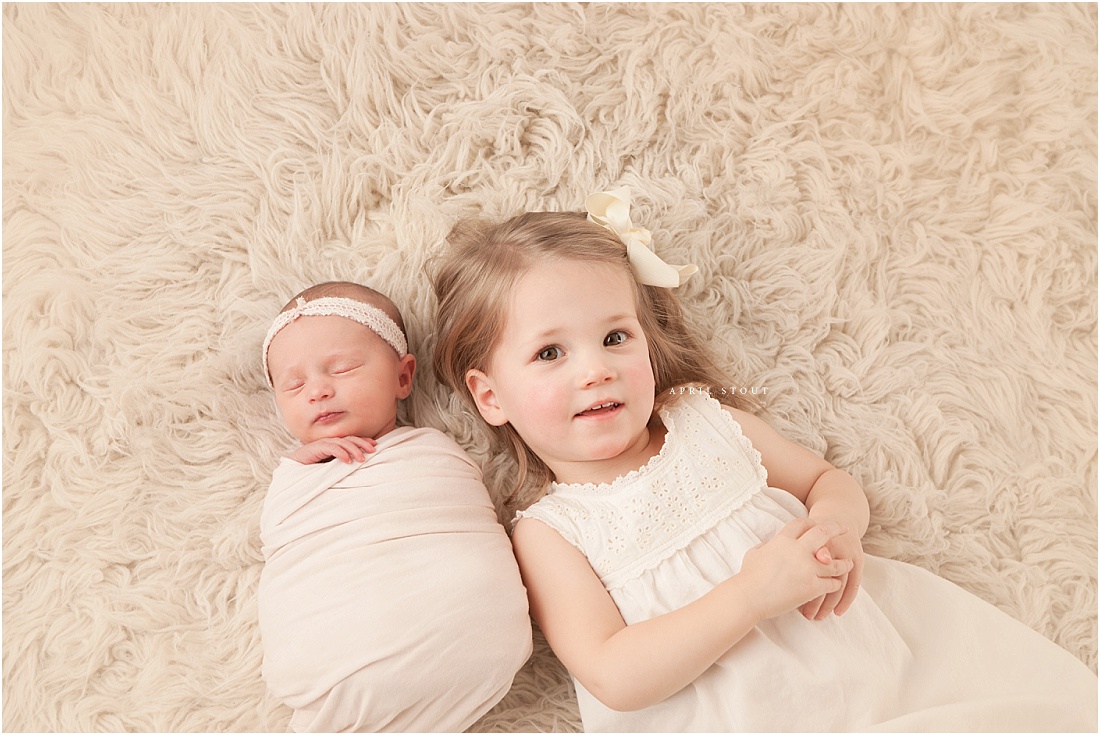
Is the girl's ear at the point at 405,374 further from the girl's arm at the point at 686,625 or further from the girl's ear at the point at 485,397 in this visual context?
the girl's arm at the point at 686,625

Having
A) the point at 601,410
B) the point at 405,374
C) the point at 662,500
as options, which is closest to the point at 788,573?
the point at 662,500

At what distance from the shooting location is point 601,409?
1583 millimetres

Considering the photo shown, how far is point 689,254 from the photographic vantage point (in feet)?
6.18

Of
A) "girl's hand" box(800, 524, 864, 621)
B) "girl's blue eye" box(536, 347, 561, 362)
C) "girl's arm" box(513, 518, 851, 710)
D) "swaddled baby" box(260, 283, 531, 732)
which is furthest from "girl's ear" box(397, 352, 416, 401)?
"girl's hand" box(800, 524, 864, 621)

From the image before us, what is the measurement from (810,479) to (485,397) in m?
0.69

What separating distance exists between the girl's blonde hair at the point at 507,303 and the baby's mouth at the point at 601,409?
0.22 m

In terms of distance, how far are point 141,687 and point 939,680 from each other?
1.52 metres

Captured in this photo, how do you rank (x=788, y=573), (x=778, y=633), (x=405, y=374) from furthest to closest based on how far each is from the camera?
(x=405, y=374)
(x=778, y=633)
(x=788, y=573)

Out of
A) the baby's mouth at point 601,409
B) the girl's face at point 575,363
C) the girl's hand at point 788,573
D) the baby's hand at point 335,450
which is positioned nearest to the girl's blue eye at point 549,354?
the girl's face at point 575,363

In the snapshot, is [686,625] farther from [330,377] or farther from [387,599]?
[330,377]

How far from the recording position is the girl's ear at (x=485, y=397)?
66.5 inches

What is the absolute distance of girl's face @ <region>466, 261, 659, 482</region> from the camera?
1.54m

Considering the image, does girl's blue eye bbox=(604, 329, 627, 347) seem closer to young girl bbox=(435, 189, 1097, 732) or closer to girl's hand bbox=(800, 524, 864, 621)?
young girl bbox=(435, 189, 1097, 732)

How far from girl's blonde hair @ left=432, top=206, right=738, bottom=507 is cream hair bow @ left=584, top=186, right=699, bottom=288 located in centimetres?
2
